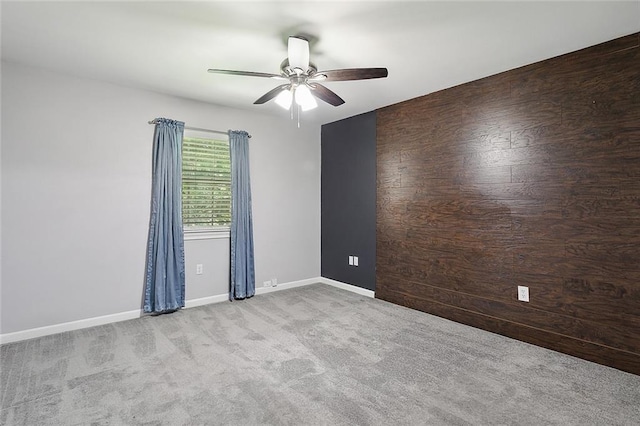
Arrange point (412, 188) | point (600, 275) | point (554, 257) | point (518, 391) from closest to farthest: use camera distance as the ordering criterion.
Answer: point (518, 391)
point (600, 275)
point (554, 257)
point (412, 188)

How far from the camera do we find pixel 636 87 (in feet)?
7.56

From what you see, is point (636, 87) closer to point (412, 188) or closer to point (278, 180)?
point (412, 188)

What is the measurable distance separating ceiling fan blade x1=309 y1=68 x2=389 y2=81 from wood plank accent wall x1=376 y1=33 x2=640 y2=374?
4.79 ft

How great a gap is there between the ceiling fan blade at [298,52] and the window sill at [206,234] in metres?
2.46

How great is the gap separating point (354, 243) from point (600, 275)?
2719 mm

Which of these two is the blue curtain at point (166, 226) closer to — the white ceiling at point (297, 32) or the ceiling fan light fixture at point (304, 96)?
the white ceiling at point (297, 32)

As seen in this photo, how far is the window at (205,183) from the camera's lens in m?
3.89

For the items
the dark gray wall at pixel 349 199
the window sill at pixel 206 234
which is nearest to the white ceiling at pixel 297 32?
the dark gray wall at pixel 349 199

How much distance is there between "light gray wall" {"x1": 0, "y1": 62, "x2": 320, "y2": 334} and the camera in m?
2.88

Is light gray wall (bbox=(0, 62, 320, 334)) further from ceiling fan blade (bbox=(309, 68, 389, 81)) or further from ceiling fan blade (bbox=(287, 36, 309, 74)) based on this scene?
ceiling fan blade (bbox=(309, 68, 389, 81))

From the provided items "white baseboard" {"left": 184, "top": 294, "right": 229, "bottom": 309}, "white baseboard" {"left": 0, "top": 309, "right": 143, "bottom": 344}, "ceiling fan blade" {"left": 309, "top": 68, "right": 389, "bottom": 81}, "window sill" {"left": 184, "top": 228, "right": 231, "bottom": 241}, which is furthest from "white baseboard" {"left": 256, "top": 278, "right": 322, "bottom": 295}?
"ceiling fan blade" {"left": 309, "top": 68, "right": 389, "bottom": 81}

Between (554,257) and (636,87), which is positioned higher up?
(636,87)

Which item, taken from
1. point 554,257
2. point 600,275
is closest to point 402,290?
point 554,257

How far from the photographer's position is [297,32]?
91.0 inches
